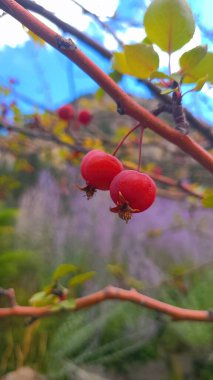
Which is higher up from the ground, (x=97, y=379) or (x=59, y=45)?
(x=59, y=45)

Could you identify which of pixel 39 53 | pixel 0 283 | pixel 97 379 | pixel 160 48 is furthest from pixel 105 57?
pixel 39 53

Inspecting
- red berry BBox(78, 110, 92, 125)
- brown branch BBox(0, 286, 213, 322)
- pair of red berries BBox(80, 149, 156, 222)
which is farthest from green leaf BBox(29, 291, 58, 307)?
red berry BBox(78, 110, 92, 125)

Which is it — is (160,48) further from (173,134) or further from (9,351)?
(9,351)

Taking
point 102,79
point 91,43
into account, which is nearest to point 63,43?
point 102,79

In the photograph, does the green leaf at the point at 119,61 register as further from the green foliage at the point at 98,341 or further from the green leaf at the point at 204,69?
the green foliage at the point at 98,341

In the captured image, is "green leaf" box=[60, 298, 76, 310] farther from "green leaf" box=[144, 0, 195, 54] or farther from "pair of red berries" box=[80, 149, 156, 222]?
"green leaf" box=[144, 0, 195, 54]
